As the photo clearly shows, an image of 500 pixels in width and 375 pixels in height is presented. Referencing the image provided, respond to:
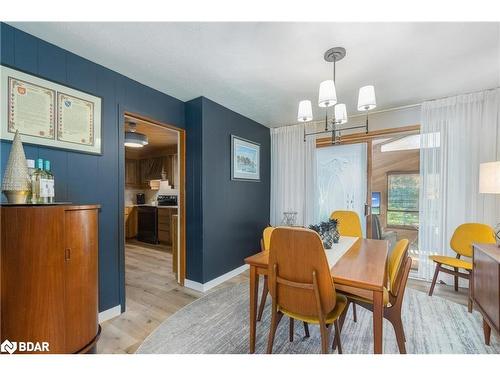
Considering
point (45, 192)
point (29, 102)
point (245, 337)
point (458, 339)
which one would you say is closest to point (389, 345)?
point (458, 339)

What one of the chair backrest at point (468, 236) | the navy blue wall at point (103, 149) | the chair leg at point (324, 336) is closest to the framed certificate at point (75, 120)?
the navy blue wall at point (103, 149)

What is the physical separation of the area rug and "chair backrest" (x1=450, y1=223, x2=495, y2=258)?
63 cm

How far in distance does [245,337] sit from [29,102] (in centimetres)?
249

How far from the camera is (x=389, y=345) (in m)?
1.68

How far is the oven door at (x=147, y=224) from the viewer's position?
4992 mm

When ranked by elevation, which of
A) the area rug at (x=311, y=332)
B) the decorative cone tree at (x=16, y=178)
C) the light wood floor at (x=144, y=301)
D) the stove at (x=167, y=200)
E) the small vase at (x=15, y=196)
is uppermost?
the decorative cone tree at (x=16, y=178)

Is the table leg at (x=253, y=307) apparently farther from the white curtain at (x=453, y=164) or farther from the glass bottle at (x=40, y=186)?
the white curtain at (x=453, y=164)

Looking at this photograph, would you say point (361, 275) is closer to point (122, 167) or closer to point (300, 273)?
point (300, 273)

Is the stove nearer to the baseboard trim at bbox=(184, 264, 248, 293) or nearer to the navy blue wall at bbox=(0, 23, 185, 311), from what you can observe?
the baseboard trim at bbox=(184, 264, 248, 293)

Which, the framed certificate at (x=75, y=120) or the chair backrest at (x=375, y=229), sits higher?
the framed certificate at (x=75, y=120)

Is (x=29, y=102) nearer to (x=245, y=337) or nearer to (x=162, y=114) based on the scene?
(x=162, y=114)

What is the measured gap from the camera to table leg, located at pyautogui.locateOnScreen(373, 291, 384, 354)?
3.88 feet

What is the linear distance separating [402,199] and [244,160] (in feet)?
12.8

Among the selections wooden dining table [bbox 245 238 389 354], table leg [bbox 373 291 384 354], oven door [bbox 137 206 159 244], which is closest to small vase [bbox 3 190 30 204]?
wooden dining table [bbox 245 238 389 354]
